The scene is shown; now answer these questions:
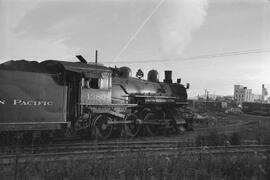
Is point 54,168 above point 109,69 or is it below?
below

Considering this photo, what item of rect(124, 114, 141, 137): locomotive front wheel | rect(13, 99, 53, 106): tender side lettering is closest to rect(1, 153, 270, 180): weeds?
rect(13, 99, 53, 106): tender side lettering

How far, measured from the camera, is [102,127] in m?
14.1

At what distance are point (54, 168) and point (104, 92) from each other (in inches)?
285

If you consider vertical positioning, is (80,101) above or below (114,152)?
above

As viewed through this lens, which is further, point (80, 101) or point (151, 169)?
point (80, 101)

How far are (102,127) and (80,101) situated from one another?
182cm

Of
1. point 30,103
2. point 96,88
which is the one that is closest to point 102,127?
point 96,88

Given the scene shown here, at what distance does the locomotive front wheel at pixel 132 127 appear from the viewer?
1539cm

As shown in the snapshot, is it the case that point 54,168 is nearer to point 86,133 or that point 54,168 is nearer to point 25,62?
point 25,62

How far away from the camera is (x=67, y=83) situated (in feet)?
41.4

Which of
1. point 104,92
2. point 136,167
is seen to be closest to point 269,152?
point 136,167

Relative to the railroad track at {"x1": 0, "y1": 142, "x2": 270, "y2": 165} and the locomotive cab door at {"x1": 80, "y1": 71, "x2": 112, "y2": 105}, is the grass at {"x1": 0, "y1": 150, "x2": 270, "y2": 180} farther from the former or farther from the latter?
the locomotive cab door at {"x1": 80, "y1": 71, "x2": 112, "y2": 105}

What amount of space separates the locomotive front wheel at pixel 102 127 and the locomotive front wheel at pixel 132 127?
3.65 ft

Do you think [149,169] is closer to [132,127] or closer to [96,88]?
[96,88]
